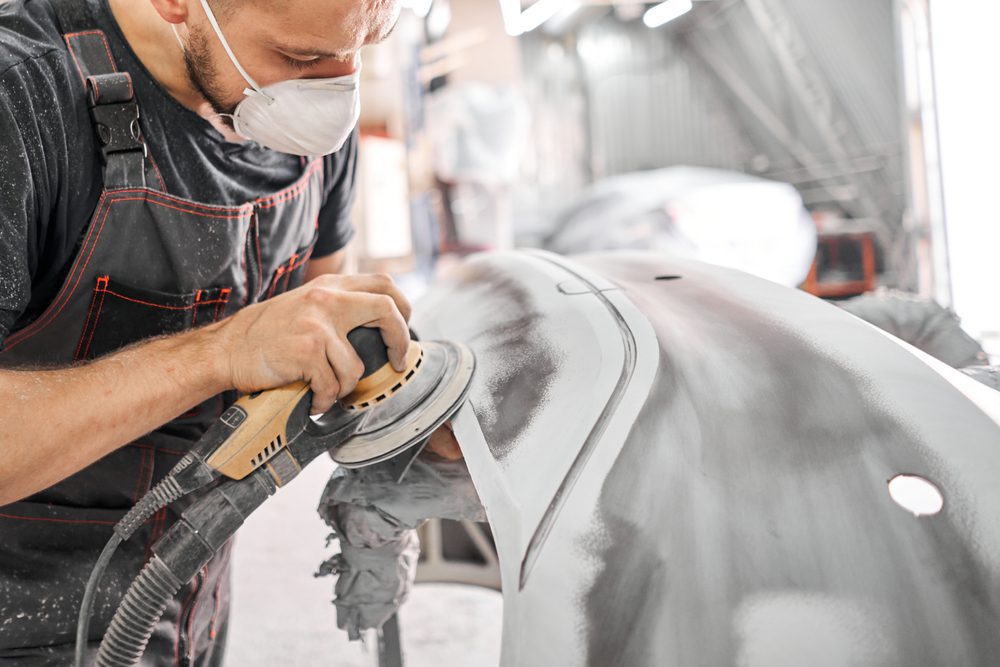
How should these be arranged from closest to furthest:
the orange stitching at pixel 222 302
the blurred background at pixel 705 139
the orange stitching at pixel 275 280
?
the orange stitching at pixel 222 302
the orange stitching at pixel 275 280
the blurred background at pixel 705 139

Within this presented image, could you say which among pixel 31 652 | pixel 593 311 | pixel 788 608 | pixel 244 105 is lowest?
pixel 31 652

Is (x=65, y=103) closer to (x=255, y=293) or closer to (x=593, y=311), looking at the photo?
(x=255, y=293)

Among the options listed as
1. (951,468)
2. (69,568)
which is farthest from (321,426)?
(951,468)

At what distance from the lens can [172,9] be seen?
0.95m

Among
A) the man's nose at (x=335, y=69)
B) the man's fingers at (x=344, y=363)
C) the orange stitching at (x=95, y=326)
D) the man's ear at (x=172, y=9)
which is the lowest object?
the man's fingers at (x=344, y=363)

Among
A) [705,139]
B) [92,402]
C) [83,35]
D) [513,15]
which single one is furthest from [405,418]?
[705,139]

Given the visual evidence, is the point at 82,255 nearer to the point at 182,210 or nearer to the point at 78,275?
the point at 78,275

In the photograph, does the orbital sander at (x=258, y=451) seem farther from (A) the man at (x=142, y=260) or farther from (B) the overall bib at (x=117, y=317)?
(B) the overall bib at (x=117, y=317)

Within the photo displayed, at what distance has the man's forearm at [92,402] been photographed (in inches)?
31.1

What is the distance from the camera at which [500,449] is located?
83cm

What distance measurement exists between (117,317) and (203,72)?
35cm

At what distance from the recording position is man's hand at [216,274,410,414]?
0.85m

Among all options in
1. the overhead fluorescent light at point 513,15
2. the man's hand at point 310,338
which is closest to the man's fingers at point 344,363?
the man's hand at point 310,338

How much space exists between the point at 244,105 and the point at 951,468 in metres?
0.95
